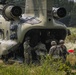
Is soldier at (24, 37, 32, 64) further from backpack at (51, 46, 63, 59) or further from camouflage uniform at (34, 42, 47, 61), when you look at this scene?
backpack at (51, 46, 63, 59)

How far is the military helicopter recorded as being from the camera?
12.4 m

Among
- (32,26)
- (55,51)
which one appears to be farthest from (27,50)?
(55,51)

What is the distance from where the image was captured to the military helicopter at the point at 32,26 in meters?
12.4

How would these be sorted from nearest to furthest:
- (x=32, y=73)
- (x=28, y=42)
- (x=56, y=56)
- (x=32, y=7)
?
(x=32, y=73)
(x=56, y=56)
(x=28, y=42)
(x=32, y=7)

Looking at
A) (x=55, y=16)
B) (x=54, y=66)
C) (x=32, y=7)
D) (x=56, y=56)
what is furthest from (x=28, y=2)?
(x=54, y=66)

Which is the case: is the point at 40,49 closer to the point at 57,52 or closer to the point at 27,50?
the point at 27,50

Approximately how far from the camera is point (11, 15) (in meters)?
12.6

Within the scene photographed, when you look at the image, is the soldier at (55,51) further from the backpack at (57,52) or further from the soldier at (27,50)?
the soldier at (27,50)

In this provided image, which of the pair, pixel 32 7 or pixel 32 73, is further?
pixel 32 7

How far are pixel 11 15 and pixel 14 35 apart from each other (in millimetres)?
826

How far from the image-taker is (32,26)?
12258 millimetres

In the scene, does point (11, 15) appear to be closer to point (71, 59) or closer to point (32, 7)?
point (32, 7)

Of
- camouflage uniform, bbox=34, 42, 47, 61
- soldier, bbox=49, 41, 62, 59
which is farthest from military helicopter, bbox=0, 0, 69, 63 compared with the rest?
soldier, bbox=49, 41, 62, 59

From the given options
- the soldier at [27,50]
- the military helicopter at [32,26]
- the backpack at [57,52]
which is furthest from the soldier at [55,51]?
the military helicopter at [32,26]
